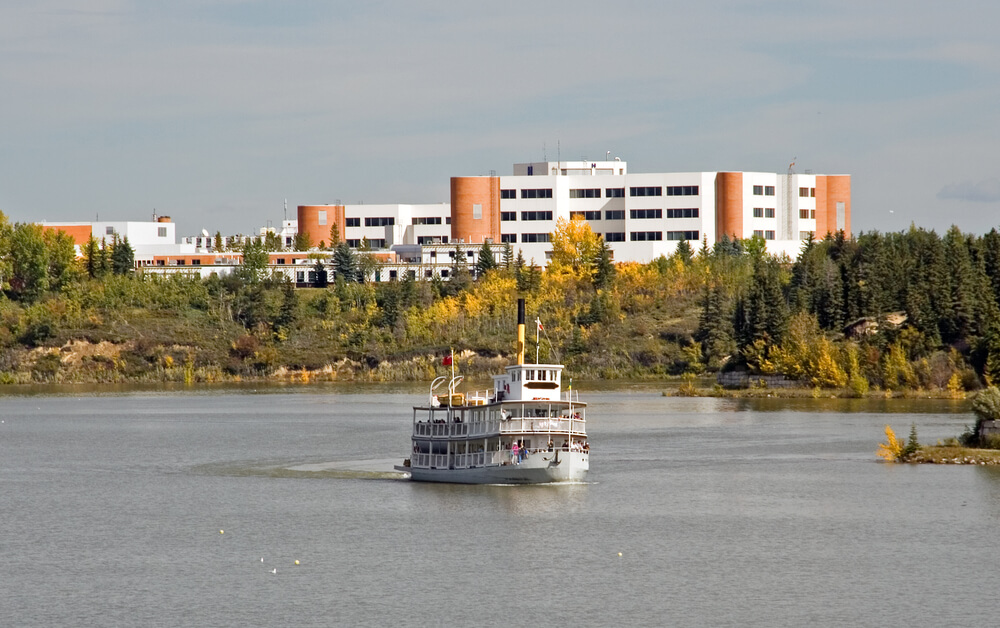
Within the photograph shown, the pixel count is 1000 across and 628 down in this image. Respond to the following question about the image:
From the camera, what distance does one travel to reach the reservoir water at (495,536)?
164ft

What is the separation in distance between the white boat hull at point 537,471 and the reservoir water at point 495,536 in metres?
0.92

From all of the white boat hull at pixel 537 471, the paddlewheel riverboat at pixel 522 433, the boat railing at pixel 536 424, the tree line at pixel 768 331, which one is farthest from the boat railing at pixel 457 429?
the tree line at pixel 768 331

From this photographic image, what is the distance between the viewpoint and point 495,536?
205 ft

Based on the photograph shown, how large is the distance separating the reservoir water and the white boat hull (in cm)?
92

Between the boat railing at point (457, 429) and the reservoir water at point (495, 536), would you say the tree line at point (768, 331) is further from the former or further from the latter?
the boat railing at point (457, 429)

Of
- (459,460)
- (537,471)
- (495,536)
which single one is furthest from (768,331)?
(495,536)

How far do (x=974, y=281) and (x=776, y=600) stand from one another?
10617cm

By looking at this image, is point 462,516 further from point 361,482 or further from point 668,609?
point 668,609

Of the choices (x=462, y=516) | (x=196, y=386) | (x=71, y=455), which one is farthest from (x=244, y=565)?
(x=196, y=386)

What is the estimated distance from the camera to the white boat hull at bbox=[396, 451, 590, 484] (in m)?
74.6

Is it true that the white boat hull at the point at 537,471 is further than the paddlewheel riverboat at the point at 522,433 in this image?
Yes

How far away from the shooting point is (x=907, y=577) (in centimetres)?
5431

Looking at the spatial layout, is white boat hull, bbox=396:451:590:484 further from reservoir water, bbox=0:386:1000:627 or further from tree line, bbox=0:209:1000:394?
tree line, bbox=0:209:1000:394

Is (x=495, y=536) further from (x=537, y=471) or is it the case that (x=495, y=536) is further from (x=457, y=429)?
(x=457, y=429)
